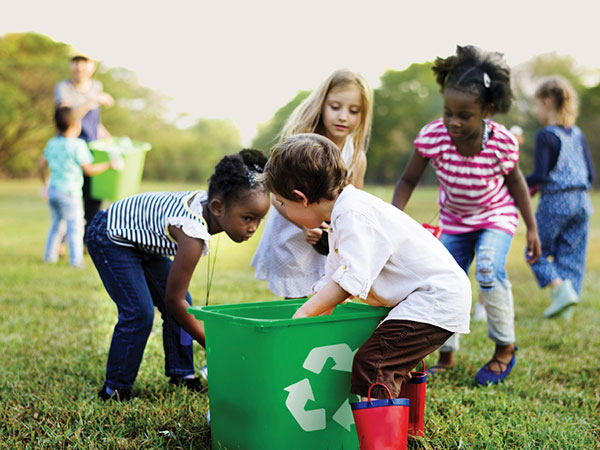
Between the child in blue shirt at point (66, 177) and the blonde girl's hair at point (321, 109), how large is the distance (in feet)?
13.3

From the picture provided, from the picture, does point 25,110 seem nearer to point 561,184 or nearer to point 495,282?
point 561,184

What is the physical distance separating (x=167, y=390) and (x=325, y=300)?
40.9 inches

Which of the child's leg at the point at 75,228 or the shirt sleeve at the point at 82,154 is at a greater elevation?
the shirt sleeve at the point at 82,154

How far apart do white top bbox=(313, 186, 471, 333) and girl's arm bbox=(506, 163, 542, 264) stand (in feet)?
3.94

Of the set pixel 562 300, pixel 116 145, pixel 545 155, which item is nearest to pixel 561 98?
pixel 545 155

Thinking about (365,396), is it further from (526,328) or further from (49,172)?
(49,172)

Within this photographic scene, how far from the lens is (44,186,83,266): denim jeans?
6.49 metres

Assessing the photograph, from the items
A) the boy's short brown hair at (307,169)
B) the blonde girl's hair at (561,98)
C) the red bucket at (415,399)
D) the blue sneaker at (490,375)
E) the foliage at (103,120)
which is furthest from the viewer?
the foliage at (103,120)

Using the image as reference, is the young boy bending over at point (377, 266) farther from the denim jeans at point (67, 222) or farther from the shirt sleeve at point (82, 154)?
the shirt sleeve at point (82, 154)

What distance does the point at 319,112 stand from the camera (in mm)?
3062

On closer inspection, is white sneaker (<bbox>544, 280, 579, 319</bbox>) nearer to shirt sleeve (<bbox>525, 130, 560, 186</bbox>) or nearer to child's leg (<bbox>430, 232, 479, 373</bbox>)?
shirt sleeve (<bbox>525, 130, 560, 186</bbox>)

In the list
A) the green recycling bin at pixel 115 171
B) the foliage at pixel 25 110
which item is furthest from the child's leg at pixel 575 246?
the foliage at pixel 25 110

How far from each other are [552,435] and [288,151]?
1325 millimetres

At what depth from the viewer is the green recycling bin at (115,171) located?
6688mm
